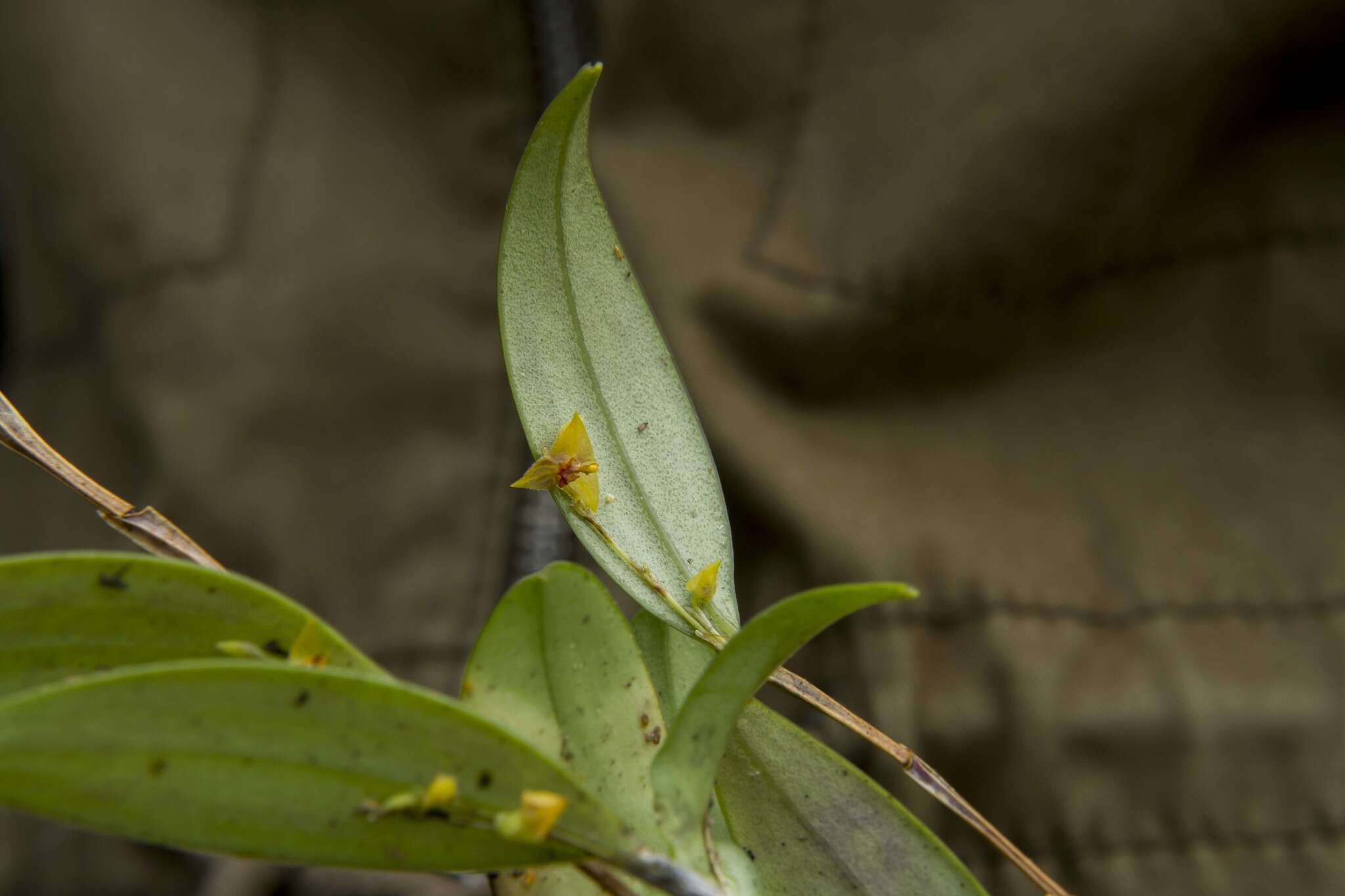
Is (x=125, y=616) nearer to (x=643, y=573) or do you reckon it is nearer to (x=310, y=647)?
(x=310, y=647)

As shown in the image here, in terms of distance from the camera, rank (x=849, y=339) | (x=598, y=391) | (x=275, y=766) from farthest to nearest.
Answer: (x=849, y=339) < (x=598, y=391) < (x=275, y=766)

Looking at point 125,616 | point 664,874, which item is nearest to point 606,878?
point 664,874

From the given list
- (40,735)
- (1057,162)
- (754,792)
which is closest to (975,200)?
(1057,162)

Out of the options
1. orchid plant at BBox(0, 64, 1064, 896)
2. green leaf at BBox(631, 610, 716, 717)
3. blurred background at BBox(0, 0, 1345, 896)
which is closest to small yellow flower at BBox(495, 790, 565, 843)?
orchid plant at BBox(0, 64, 1064, 896)

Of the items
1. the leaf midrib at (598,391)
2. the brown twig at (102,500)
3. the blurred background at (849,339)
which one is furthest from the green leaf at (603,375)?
the blurred background at (849,339)

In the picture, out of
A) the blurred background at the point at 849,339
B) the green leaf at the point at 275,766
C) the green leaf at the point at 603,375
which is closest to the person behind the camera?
the green leaf at the point at 275,766

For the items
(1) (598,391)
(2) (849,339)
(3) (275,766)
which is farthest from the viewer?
(2) (849,339)

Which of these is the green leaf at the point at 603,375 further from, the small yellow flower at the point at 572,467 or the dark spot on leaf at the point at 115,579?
the dark spot on leaf at the point at 115,579
